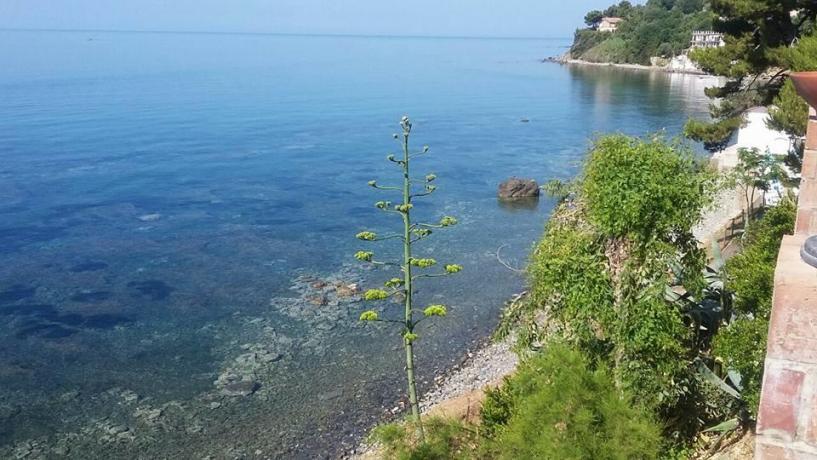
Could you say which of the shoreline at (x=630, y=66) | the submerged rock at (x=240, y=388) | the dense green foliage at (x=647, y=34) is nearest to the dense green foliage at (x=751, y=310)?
the submerged rock at (x=240, y=388)

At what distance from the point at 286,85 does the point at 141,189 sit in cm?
Answer: 5703

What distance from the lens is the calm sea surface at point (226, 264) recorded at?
16906mm

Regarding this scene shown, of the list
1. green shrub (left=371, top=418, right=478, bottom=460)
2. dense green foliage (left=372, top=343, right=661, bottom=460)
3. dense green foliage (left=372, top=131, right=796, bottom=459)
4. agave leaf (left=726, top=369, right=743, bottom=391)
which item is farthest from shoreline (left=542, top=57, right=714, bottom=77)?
dense green foliage (left=372, top=343, right=661, bottom=460)

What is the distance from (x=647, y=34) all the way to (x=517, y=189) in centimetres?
9708

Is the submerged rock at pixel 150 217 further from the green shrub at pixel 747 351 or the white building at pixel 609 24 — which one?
the white building at pixel 609 24

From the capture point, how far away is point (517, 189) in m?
35.2

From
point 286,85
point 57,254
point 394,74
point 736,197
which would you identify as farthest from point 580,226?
point 394,74

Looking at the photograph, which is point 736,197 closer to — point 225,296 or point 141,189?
point 225,296

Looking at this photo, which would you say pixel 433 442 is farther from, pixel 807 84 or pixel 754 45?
pixel 754 45

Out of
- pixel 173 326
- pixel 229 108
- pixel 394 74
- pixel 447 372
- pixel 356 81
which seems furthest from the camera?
pixel 394 74

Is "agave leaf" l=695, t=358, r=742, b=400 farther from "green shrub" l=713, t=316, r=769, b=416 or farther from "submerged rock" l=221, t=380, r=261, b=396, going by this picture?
"submerged rock" l=221, t=380, r=261, b=396

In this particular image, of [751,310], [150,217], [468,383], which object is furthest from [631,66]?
[751,310]

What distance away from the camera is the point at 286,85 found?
9200 cm

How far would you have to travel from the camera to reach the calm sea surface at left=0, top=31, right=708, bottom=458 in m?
16.9
